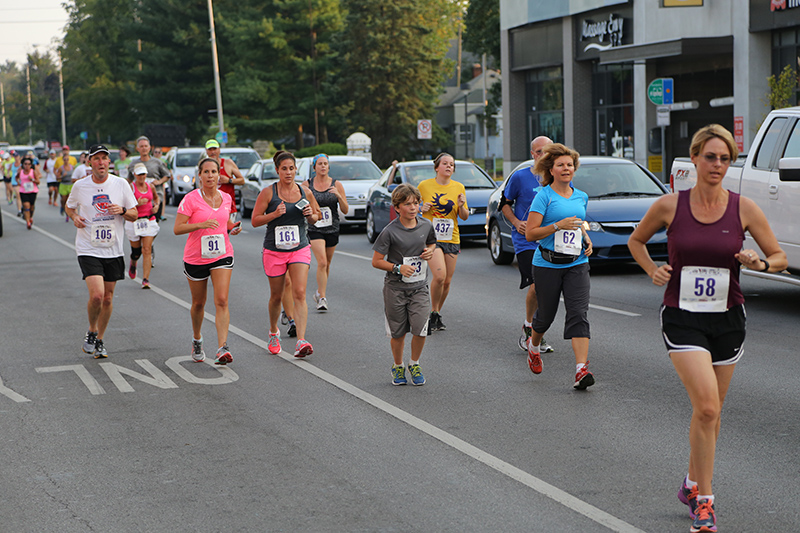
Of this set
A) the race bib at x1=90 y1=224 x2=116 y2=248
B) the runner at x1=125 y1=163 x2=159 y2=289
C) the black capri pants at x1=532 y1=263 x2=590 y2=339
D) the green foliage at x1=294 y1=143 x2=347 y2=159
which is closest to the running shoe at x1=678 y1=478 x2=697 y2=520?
the black capri pants at x1=532 y1=263 x2=590 y2=339

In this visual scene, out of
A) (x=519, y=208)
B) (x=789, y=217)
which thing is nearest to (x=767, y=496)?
(x=519, y=208)

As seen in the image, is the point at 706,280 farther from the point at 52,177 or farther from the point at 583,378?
the point at 52,177

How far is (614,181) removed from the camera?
53.0 feet

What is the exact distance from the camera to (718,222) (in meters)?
4.86

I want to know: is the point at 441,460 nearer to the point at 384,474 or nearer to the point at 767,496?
the point at 384,474

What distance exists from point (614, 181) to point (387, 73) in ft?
154

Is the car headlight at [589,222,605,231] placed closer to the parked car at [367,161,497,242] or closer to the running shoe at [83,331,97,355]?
the parked car at [367,161,497,242]

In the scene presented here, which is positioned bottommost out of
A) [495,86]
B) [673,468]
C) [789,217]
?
[673,468]

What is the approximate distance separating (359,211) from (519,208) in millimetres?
14782

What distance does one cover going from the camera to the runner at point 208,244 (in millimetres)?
9125

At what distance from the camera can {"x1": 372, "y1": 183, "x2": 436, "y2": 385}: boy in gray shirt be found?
803 centimetres

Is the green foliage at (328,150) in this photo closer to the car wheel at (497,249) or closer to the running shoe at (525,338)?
the car wheel at (497,249)

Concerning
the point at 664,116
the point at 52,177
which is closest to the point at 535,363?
the point at 664,116

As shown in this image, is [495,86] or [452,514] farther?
[495,86]
